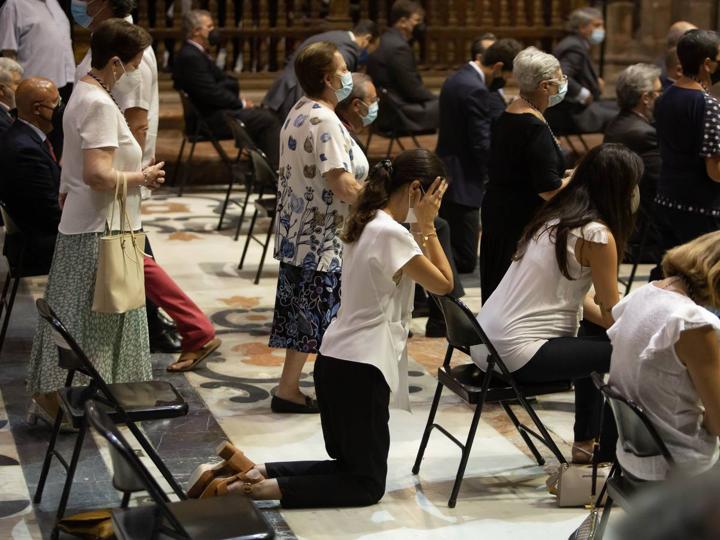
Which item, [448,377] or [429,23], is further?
[429,23]

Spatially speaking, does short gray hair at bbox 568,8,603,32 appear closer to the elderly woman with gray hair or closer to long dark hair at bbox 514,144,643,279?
the elderly woman with gray hair

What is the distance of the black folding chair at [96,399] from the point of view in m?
3.38

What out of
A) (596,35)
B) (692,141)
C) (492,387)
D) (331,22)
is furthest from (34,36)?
(596,35)

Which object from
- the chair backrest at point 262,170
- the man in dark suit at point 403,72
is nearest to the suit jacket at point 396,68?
the man in dark suit at point 403,72

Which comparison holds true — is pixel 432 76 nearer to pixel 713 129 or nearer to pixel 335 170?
pixel 713 129

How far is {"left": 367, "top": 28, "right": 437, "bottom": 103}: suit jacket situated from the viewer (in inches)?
356

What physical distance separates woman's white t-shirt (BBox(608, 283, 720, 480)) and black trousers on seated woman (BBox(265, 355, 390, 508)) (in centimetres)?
82

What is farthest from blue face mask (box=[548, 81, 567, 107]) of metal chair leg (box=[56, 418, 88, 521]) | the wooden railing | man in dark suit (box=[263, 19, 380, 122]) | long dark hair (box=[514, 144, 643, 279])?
the wooden railing

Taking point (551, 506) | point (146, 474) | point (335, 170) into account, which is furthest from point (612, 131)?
point (146, 474)

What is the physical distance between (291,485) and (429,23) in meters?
8.68

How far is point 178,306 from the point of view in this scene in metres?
5.01

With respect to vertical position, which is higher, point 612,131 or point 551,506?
point 612,131

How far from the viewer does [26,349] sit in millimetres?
5484

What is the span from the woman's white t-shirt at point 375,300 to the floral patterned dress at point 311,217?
2.85ft
